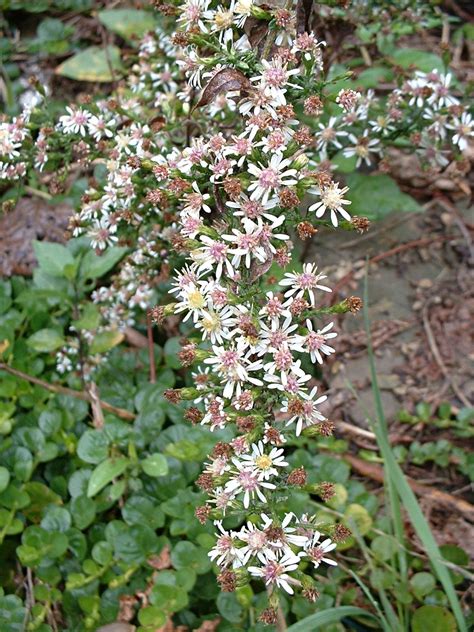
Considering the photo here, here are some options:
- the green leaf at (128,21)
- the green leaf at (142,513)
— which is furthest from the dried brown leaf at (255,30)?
the green leaf at (128,21)

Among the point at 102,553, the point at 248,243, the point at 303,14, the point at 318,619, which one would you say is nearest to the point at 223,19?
the point at 303,14

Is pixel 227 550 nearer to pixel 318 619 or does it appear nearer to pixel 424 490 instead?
pixel 318 619

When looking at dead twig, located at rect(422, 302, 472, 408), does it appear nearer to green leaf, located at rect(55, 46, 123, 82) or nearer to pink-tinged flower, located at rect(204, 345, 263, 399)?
pink-tinged flower, located at rect(204, 345, 263, 399)

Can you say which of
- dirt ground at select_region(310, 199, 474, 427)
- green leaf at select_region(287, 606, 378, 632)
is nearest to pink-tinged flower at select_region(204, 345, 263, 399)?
green leaf at select_region(287, 606, 378, 632)

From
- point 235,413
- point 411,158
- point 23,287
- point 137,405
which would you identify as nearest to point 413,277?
point 411,158

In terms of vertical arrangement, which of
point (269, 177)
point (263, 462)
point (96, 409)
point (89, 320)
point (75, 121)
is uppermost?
point (269, 177)

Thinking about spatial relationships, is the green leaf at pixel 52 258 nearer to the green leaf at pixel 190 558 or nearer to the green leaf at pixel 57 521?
the green leaf at pixel 57 521
